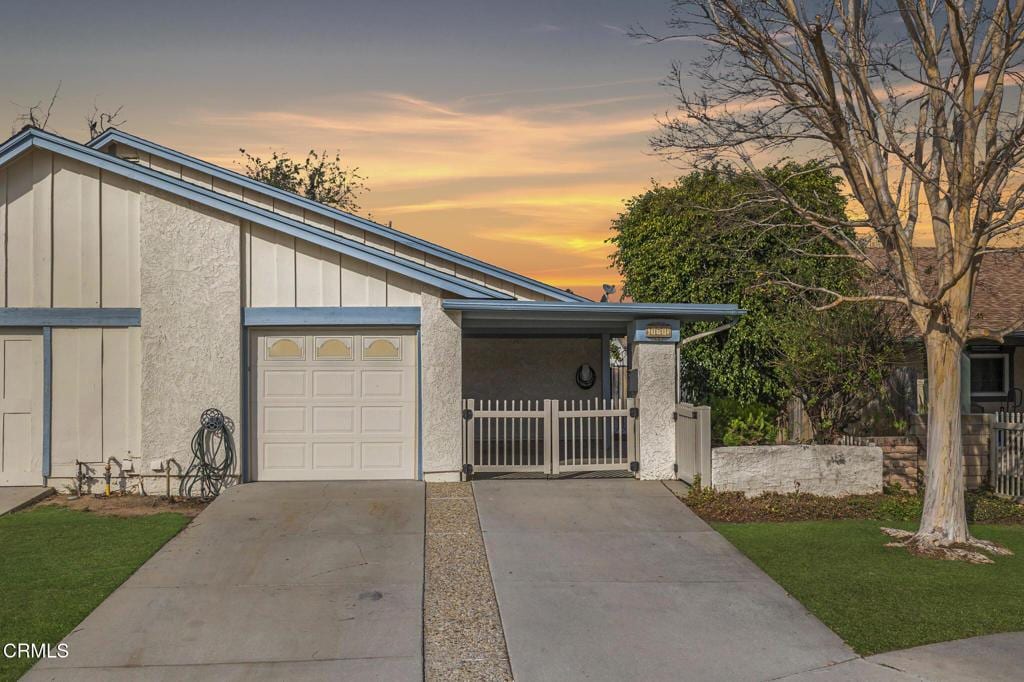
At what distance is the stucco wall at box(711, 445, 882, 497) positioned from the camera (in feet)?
41.3

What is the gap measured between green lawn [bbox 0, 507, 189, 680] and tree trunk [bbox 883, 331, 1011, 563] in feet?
27.7

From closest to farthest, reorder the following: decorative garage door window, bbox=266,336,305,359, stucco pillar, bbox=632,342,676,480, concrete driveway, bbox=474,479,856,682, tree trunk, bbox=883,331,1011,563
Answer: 1. concrete driveway, bbox=474,479,856,682
2. tree trunk, bbox=883,331,1011,563
3. decorative garage door window, bbox=266,336,305,359
4. stucco pillar, bbox=632,342,676,480

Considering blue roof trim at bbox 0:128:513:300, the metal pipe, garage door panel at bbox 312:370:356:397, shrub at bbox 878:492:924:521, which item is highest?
blue roof trim at bbox 0:128:513:300

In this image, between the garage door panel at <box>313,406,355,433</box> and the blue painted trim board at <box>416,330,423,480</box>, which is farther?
the garage door panel at <box>313,406,355,433</box>

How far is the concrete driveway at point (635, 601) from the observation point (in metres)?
6.97

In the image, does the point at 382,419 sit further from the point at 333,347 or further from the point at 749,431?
the point at 749,431

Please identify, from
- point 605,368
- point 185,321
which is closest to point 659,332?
point 605,368

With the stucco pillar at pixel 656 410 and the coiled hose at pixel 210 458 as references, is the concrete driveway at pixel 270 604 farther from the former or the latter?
the stucco pillar at pixel 656 410

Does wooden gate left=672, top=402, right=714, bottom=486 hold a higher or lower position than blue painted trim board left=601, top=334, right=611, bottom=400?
lower

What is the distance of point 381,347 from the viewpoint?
1356 centimetres

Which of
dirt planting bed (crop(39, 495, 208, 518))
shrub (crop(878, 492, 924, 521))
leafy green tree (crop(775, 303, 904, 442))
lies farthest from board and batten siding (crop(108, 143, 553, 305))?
shrub (crop(878, 492, 924, 521))

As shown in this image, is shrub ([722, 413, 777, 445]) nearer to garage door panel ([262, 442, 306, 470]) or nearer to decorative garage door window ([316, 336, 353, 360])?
decorative garage door window ([316, 336, 353, 360])

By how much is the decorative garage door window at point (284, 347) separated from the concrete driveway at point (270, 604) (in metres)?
2.43

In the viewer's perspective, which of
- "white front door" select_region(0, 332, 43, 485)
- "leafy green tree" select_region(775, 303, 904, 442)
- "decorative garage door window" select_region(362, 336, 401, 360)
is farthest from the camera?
"leafy green tree" select_region(775, 303, 904, 442)
